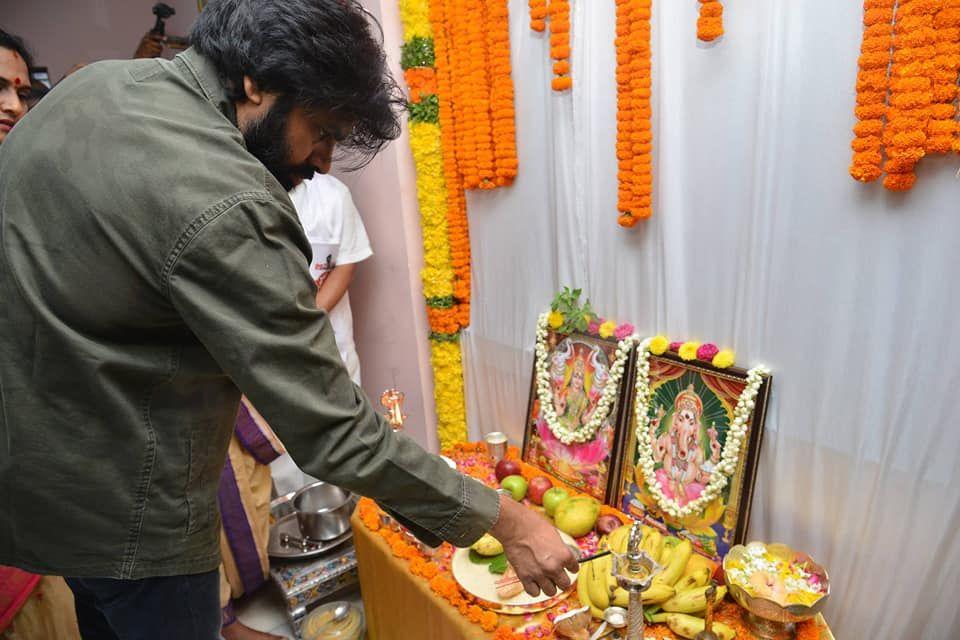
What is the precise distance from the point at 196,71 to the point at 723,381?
134 cm

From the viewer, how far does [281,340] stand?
73 cm

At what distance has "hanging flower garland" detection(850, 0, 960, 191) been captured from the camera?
3.24ft

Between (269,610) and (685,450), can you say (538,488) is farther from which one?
(269,610)

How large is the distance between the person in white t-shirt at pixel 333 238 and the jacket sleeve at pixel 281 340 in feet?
4.91

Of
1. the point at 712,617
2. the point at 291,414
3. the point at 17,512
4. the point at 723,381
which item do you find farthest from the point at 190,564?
the point at 723,381

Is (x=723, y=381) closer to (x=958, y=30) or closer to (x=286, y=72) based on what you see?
(x=958, y=30)

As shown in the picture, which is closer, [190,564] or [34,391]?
[34,391]

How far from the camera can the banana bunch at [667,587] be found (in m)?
1.26

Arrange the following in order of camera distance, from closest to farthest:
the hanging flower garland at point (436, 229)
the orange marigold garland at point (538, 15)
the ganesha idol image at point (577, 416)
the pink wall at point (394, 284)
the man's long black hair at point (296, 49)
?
the man's long black hair at point (296, 49) → the orange marigold garland at point (538, 15) → the ganesha idol image at point (577, 416) → the hanging flower garland at point (436, 229) → the pink wall at point (394, 284)

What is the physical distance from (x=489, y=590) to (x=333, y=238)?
1.53 m

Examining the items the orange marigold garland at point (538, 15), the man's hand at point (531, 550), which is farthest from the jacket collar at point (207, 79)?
the orange marigold garland at point (538, 15)

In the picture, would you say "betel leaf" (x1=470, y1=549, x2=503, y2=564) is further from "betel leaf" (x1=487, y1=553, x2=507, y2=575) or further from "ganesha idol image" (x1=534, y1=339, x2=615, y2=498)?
"ganesha idol image" (x1=534, y1=339, x2=615, y2=498)

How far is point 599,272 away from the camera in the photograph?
1.79 meters

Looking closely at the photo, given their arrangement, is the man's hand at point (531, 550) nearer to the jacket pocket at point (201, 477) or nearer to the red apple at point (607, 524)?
the jacket pocket at point (201, 477)
